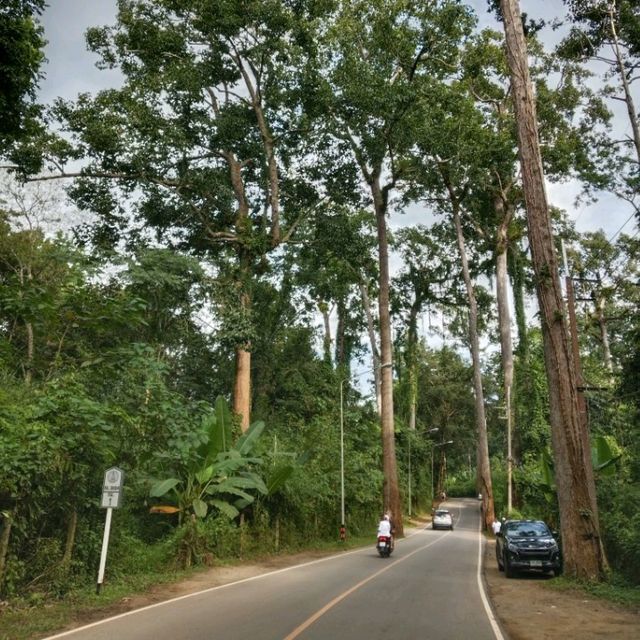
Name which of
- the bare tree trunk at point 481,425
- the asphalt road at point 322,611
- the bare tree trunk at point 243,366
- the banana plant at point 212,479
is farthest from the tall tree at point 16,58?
the bare tree trunk at point 481,425

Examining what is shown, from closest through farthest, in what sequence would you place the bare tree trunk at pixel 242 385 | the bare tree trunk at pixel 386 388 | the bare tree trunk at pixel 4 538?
the bare tree trunk at pixel 4 538
the bare tree trunk at pixel 242 385
the bare tree trunk at pixel 386 388

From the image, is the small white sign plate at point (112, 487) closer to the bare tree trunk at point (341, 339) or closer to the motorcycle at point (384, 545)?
the motorcycle at point (384, 545)

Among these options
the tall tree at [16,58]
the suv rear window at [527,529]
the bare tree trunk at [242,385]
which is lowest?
the suv rear window at [527,529]

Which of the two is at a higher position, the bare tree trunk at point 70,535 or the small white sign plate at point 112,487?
the small white sign plate at point 112,487

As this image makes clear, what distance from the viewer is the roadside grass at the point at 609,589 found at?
34.9 feet

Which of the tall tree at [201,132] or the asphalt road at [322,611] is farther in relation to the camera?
the tall tree at [201,132]

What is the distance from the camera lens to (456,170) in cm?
3028

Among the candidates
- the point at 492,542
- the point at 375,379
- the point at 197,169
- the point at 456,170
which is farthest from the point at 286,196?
the point at 375,379

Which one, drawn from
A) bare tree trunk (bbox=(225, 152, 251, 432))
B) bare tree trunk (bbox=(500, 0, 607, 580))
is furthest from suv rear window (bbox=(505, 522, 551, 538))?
bare tree trunk (bbox=(225, 152, 251, 432))

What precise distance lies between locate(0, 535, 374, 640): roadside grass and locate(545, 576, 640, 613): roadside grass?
344 inches

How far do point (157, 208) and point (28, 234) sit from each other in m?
8.01

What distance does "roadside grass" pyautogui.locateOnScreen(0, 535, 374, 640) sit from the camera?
7.78 meters

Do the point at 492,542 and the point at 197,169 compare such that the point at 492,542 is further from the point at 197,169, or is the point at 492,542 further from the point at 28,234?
the point at 28,234

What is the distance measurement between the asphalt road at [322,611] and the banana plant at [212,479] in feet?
9.44
